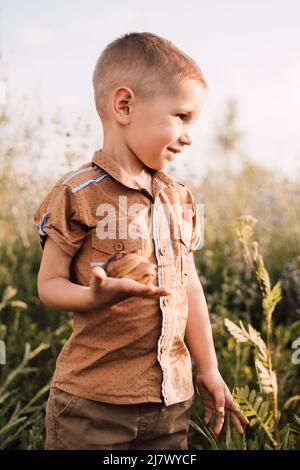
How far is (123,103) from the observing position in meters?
1.75

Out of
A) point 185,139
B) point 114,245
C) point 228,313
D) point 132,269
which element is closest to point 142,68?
point 185,139

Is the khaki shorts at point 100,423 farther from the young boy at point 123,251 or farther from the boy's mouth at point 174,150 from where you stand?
the boy's mouth at point 174,150

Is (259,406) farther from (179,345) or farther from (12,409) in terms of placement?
(12,409)

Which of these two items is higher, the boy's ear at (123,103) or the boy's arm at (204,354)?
the boy's ear at (123,103)

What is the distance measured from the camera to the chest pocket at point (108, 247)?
1.72m

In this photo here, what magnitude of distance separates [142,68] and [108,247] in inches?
20.8

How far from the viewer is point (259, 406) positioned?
1853 millimetres

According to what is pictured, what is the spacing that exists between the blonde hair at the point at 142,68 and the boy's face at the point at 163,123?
27 millimetres

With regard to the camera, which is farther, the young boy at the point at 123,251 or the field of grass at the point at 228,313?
the field of grass at the point at 228,313

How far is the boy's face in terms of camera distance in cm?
171

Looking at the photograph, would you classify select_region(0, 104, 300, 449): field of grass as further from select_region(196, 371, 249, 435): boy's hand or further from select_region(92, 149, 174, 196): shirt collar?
select_region(92, 149, 174, 196): shirt collar

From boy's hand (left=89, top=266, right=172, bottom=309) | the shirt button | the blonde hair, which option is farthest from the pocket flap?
the blonde hair

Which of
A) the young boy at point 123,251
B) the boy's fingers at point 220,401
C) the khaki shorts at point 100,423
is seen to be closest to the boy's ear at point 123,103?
the young boy at point 123,251
